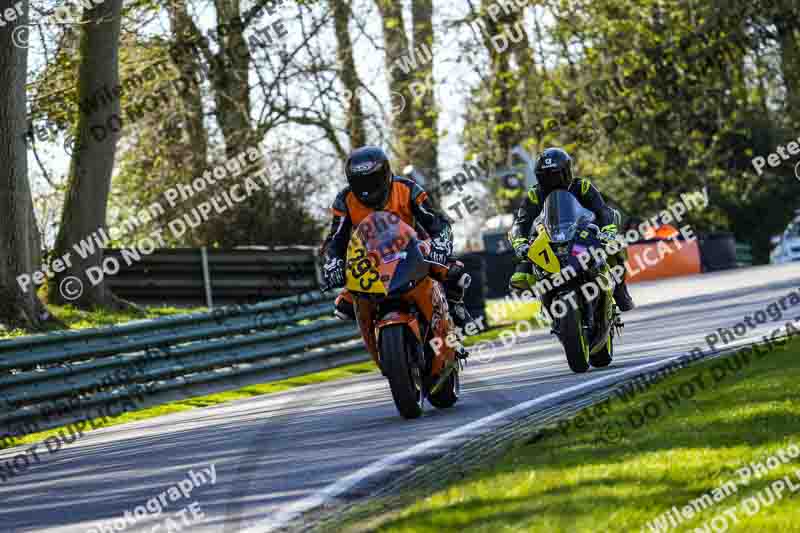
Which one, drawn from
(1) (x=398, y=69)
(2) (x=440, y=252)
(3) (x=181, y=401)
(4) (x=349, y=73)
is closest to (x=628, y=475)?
(2) (x=440, y=252)

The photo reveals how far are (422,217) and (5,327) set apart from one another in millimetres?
8729

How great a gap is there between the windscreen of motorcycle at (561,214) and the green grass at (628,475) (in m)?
2.81

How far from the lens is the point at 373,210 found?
1005cm

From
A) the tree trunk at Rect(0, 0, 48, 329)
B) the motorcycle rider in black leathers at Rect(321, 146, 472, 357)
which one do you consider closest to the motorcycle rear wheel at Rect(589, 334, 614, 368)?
the motorcycle rider in black leathers at Rect(321, 146, 472, 357)

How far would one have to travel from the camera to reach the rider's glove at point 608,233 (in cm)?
1190

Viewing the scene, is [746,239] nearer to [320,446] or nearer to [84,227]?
[84,227]

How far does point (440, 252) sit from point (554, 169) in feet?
7.46

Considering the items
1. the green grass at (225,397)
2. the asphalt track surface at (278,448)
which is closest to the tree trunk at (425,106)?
the green grass at (225,397)

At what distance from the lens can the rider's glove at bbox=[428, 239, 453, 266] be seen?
992 centimetres

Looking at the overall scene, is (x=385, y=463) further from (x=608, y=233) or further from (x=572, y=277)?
(x=608, y=233)

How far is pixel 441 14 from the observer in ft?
101

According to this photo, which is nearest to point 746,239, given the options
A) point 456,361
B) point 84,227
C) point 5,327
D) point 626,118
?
point 626,118

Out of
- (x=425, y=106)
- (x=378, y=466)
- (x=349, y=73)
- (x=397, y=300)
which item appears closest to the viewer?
(x=378, y=466)

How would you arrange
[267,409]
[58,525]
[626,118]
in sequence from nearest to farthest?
[58,525]
[267,409]
[626,118]
